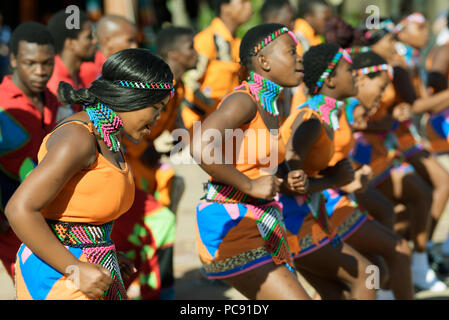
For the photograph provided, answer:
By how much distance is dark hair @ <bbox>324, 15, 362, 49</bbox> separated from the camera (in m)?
5.93

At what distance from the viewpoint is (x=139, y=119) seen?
286 cm

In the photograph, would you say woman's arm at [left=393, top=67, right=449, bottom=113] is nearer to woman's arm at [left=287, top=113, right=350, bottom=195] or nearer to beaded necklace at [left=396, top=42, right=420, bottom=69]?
beaded necklace at [left=396, top=42, right=420, bottom=69]

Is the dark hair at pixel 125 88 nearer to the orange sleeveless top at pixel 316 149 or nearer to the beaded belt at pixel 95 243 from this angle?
the beaded belt at pixel 95 243

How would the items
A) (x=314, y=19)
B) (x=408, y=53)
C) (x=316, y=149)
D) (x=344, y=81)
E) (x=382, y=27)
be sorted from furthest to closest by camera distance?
(x=314, y=19) → (x=408, y=53) → (x=382, y=27) → (x=344, y=81) → (x=316, y=149)

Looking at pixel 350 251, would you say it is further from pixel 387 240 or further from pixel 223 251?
pixel 223 251

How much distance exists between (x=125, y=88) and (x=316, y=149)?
1.67 m

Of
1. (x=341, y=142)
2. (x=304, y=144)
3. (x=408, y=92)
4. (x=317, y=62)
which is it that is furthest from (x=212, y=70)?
(x=304, y=144)

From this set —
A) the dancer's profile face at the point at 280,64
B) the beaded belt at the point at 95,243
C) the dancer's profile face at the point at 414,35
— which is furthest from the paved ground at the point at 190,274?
the beaded belt at the point at 95,243

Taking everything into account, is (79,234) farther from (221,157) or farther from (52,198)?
(221,157)

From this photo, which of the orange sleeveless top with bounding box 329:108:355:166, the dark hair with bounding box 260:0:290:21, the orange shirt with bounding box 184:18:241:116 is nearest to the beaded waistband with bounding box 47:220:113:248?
the orange sleeveless top with bounding box 329:108:355:166

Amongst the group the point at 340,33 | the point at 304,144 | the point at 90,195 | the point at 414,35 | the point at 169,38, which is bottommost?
the point at 414,35

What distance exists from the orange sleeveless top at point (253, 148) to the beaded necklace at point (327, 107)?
746 millimetres

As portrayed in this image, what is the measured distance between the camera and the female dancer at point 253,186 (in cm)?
332

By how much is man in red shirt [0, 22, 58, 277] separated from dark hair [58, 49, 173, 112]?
4.93ft
